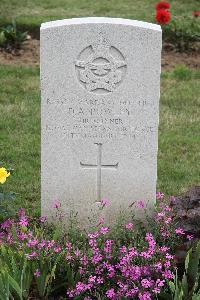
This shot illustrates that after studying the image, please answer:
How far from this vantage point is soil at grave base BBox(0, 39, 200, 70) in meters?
9.11

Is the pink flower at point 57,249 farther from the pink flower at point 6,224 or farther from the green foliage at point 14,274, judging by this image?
the pink flower at point 6,224

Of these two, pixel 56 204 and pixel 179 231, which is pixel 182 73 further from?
pixel 179 231

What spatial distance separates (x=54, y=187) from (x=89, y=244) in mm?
661

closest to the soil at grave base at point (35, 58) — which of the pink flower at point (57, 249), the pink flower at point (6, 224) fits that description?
the pink flower at point (6, 224)

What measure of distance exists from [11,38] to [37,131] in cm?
277

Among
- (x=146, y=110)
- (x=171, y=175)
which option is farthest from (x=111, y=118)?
(x=171, y=175)

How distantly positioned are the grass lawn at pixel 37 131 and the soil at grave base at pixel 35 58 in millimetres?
325

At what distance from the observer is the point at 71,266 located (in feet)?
13.9

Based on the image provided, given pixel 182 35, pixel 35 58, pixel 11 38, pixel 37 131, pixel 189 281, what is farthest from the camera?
pixel 182 35

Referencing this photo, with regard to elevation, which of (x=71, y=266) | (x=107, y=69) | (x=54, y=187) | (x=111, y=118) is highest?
(x=107, y=69)

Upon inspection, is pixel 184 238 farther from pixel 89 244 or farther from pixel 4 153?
pixel 4 153

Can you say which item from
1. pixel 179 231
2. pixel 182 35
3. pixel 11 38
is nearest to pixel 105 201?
pixel 179 231

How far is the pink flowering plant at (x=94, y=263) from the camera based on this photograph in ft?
13.1

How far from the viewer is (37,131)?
702 centimetres
